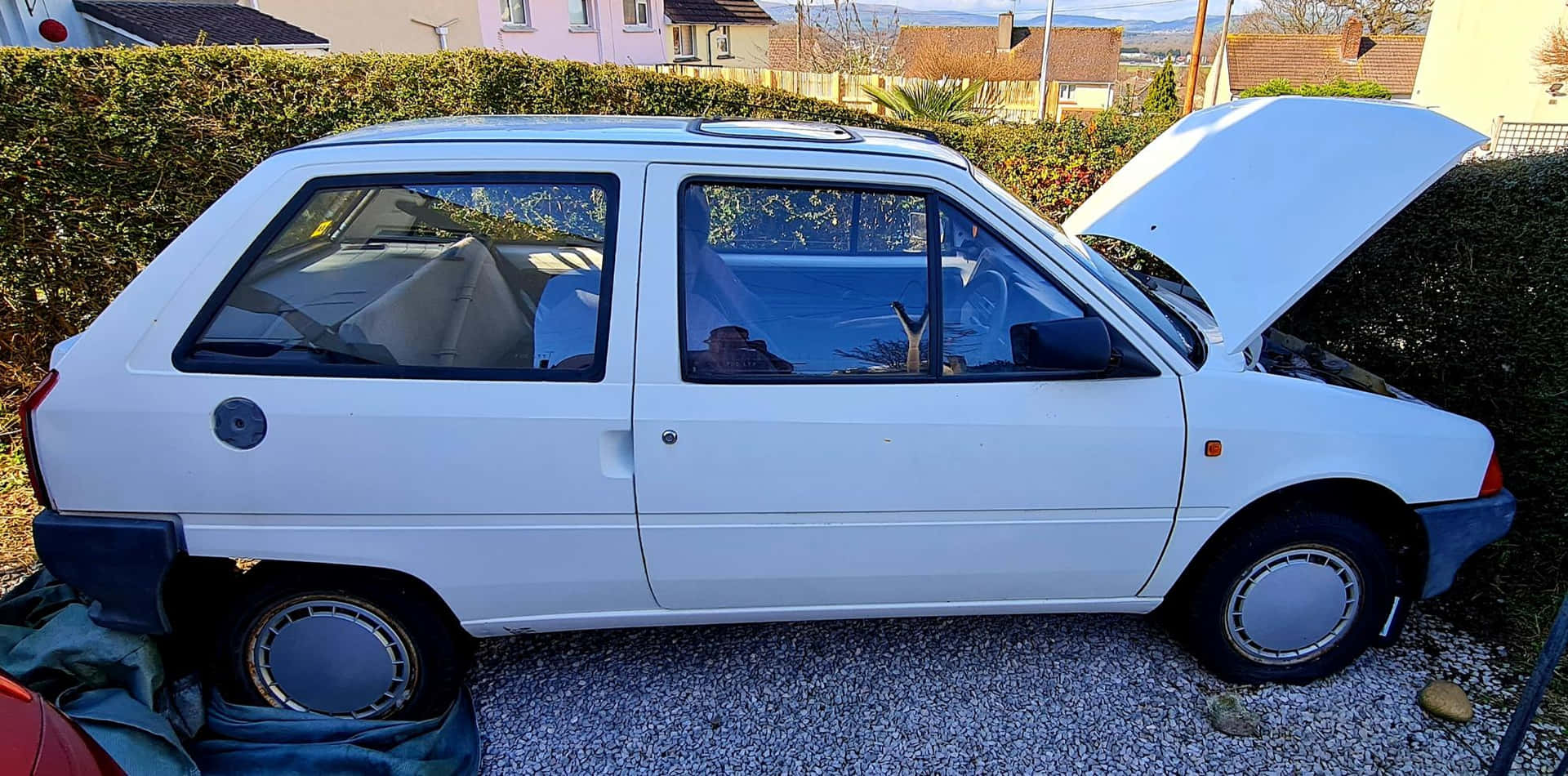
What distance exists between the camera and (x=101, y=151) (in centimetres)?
442

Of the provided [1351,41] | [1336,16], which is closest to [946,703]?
[1351,41]

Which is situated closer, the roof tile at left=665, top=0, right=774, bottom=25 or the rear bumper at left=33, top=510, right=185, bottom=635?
the rear bumper at left=33, top=510, right=185, bottom=635

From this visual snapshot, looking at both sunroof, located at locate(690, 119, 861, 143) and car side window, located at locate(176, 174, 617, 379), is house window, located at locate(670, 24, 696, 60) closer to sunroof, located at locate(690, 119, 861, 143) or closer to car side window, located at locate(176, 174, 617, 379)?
sunroof, located at locate(690, 119, 861, 143)

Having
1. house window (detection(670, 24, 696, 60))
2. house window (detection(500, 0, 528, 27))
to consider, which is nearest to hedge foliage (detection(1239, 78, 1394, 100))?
house window (detection(670, 24, 696, 60))

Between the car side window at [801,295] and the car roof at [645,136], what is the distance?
15cm

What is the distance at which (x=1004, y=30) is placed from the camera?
183 feet

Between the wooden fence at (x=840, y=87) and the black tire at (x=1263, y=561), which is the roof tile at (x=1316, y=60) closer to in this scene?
the wooden fence at (x=840, y=87)

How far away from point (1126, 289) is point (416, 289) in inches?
92.1

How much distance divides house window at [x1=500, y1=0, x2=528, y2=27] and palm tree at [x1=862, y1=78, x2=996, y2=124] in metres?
18.1

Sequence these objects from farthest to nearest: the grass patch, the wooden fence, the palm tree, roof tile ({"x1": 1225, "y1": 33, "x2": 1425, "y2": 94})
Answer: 1. roof tile ({"x1": 1225, "y1": 33, "x2": 1425, "y2": 94})
2. the wooden fence
3. the palm tree
4. the grass patch

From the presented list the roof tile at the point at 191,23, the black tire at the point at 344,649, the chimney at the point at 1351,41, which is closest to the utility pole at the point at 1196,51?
the roof tile at the point at 191,23

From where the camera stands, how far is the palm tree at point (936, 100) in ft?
26.8

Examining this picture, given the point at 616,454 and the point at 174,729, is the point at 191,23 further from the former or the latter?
the point at 616,454

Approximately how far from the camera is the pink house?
22703 mm
